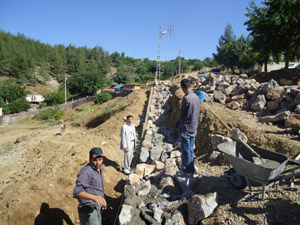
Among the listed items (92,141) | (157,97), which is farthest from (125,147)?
(157,97)

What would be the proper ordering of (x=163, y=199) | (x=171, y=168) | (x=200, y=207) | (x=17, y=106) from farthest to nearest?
1. (x=17, y=106)
2. (x=171, y=168)
3. (x=163, y=199)
4. (x=200, y=207)

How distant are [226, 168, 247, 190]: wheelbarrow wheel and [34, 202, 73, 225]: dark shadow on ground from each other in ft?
12.2

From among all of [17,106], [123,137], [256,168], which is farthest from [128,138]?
[17,106]

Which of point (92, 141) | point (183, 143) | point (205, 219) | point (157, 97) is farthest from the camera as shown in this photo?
point (157, 97)

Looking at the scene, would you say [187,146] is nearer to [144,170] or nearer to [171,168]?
[171,168]

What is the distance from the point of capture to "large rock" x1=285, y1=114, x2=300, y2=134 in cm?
480

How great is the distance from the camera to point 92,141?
29.1 feet

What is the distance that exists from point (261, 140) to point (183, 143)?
216cm

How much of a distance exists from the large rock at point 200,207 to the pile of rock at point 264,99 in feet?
11.3

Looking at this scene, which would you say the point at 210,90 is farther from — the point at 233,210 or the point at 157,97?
the point at 233,210

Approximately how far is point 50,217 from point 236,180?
4209 millimetres

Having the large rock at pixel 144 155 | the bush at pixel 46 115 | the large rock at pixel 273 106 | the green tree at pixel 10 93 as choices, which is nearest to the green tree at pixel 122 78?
the green tree at pixel 10 93

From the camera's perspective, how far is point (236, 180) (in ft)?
10.9

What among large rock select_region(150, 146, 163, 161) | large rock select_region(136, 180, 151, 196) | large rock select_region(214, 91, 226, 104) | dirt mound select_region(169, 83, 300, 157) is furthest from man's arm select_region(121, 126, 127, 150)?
large rock select_region(214, 91, 226, 104)
